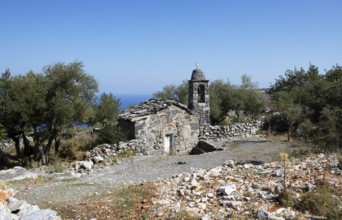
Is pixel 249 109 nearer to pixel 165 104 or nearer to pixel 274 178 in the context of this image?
pixel 165 104

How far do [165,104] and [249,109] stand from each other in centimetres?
1478

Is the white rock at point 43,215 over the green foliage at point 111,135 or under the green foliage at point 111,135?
under

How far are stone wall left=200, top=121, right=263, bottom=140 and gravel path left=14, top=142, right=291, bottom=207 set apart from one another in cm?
259

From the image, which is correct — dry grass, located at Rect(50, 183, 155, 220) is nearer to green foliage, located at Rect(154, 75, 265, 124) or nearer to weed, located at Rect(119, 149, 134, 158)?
weed, located at Rect(119, 149, 134, 158)

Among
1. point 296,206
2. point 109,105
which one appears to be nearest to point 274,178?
point 296,206

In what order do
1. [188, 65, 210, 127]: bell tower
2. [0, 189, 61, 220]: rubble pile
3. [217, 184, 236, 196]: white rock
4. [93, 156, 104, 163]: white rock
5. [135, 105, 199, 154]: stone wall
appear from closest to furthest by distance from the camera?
[0, 189, 61, 220]: rubble pile, [217, 184, 236, 196]: white rock, [93, 156, 104, 163]: white rock, [135, 105, 199, 154]: stone wall, [188, 65, 210, 127]: bell tower

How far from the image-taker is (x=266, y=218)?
8078 mm

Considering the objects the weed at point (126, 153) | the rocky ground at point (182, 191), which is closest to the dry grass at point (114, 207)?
the rocky ground at point (182, 191)

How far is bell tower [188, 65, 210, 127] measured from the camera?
87.1ft

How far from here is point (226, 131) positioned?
27016 millimetres

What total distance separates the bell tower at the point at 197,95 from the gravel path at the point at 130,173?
3.69 meters

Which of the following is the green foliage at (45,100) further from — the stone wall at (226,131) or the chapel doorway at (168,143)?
the stone wall at (226,131)

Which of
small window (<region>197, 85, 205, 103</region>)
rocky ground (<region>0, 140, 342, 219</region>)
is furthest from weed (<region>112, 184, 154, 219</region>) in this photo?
small window (<region>197, 85, 205, 103</region>)

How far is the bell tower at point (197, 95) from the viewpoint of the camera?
26562mm
